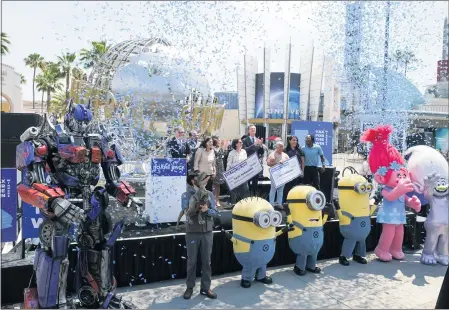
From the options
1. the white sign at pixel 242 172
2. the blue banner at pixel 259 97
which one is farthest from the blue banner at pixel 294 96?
the white sign at pixel 242 172

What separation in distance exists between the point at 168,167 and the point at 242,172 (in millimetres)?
1249

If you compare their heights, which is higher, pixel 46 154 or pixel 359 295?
pixel 46 154

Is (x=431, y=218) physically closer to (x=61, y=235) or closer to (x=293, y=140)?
(x=293, y=140)

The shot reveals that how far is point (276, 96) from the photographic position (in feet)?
113

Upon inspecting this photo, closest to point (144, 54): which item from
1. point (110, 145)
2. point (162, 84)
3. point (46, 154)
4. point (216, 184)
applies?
point (162, 84)

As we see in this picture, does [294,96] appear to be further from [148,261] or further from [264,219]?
[148,261]

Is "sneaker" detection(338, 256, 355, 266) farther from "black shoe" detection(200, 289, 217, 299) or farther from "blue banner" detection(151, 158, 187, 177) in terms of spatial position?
"blue banner" detection(151, 158, 187, 177)

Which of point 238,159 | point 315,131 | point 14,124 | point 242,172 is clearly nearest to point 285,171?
point 242,172

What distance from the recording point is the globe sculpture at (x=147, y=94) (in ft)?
22.5

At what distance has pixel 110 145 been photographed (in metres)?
3.78

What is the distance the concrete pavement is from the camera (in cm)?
400

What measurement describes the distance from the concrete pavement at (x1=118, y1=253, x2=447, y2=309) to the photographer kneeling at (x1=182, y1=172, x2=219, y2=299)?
0.22 m

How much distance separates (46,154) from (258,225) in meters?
2.22

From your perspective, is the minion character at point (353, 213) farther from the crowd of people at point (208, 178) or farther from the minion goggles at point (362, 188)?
the crowd of people at point (208, 178)
